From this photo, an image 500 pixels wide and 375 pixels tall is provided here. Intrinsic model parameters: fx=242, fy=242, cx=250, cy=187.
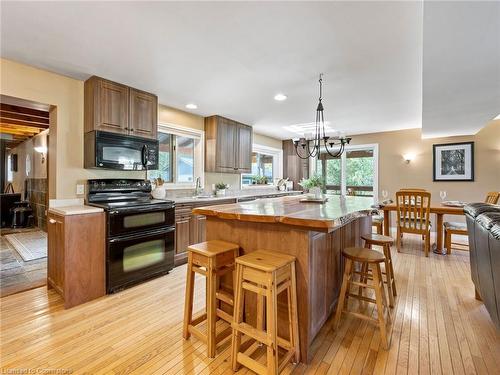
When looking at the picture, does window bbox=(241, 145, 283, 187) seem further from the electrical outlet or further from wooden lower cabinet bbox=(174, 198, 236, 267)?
the electrical outlet

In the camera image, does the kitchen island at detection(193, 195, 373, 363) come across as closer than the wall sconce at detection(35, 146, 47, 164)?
Yes

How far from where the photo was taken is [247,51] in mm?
2287

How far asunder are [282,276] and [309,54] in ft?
6.69

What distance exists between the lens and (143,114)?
327 centimetres

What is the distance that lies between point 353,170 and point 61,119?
6187 mm

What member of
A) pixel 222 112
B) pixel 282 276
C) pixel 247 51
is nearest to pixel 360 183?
pixel 222 112

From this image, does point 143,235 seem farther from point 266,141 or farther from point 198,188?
point 266,141

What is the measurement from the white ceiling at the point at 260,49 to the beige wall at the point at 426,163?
1840 mm

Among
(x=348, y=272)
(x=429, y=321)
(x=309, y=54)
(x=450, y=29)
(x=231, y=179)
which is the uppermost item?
(x=309, y=54)

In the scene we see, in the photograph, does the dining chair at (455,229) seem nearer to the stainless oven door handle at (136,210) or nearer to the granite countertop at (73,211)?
the stainless oven door handle at (136,210)

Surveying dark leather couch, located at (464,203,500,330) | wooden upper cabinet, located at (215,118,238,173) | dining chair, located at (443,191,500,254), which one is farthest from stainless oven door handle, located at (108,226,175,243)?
dining chair, located at (443,191,500,254)

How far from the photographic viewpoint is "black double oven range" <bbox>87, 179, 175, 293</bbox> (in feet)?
8.46

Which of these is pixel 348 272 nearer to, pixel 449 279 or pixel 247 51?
pixel 449 279

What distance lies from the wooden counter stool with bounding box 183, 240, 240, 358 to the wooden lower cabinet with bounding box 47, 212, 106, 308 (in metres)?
1.27
